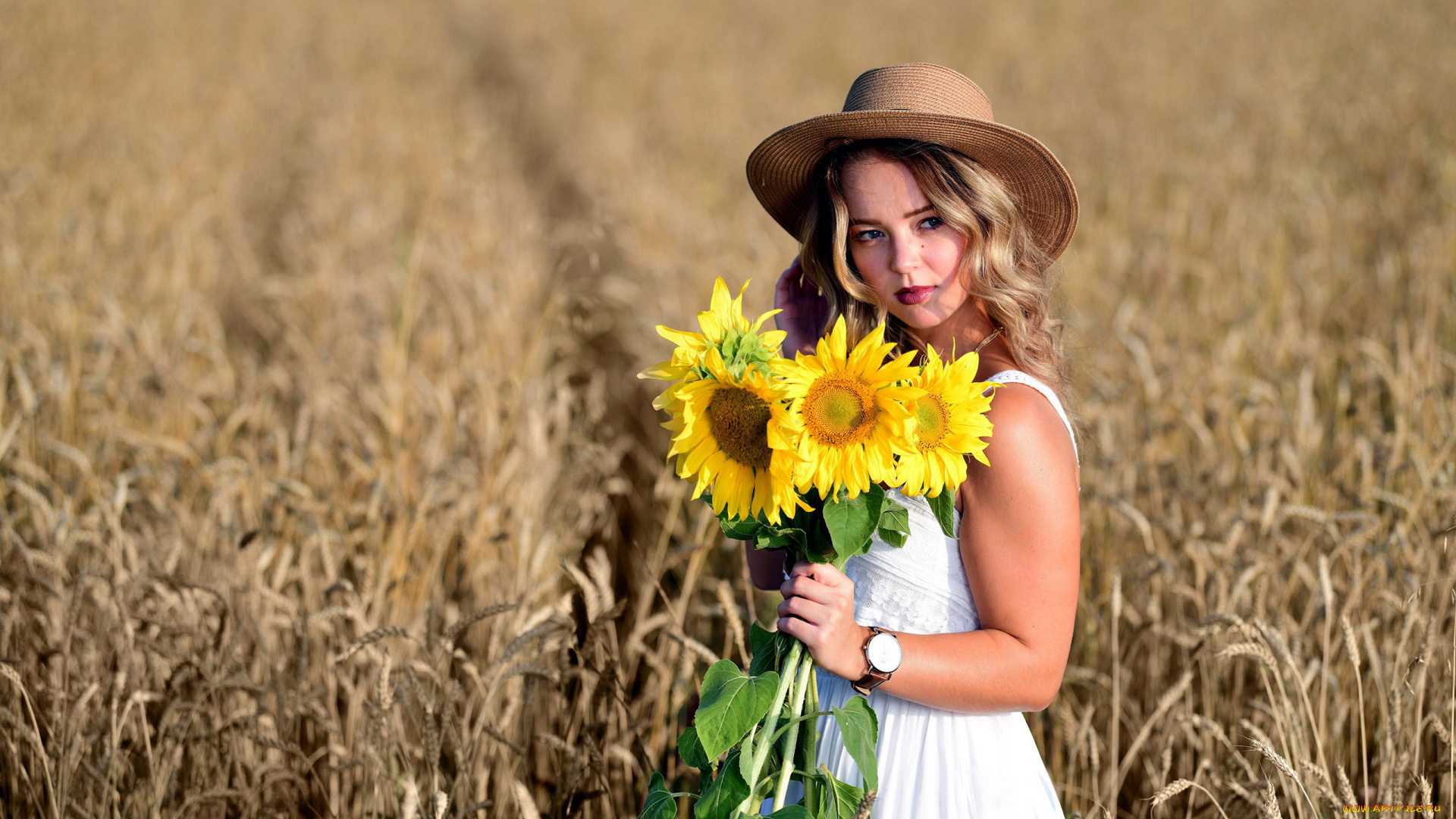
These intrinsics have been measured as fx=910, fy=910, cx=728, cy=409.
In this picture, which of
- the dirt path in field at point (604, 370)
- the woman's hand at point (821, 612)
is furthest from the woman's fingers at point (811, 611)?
the dirt path in field at point (604, 370)

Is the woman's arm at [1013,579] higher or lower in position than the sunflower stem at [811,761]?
higher

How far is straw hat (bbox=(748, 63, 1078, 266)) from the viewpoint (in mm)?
1167

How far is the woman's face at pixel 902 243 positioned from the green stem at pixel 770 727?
52cm

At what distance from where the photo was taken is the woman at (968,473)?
1052mm

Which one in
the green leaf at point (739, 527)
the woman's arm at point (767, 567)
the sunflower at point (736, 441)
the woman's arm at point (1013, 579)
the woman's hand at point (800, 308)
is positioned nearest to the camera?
the sunflower at point (736, 441)

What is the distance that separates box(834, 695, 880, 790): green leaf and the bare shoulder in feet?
1.02

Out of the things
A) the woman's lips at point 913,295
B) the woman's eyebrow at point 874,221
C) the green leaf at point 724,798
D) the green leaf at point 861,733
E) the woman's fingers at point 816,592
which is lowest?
the green leaf at point 724,798

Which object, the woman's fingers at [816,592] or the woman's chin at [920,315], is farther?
the woman's chin at [920,315]

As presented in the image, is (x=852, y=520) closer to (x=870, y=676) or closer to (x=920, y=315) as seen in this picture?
(x=870, y=676)

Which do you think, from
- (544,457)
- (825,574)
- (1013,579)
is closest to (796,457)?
(825,574)

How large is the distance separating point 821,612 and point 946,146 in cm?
66

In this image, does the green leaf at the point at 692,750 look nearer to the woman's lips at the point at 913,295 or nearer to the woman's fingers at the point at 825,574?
the woman's fingers at the point at 825,574

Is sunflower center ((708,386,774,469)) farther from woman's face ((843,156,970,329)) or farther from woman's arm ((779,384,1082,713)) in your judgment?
woman's face ((843,156,970,329))

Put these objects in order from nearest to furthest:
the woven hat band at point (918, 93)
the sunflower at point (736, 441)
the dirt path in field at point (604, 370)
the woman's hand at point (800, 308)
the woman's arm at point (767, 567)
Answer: the sunflower at point (736, 441) → the woven hat band at point (918, 93) → the woman's arm at point (767, 567) → the woman's hand at point (800, 308) → the dirt path in field at point (604, 370)
